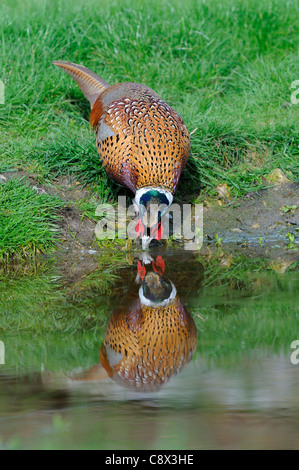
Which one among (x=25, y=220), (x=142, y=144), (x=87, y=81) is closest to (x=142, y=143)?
(x=142, y=144)

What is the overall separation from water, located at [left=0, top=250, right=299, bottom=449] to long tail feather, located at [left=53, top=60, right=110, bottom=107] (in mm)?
1867

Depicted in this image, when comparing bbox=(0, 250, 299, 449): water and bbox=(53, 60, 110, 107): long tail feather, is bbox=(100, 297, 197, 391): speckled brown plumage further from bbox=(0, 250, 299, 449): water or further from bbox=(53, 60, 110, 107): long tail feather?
bbox=(53, 60, 110, 107): long tail feather

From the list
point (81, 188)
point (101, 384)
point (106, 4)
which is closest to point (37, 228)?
point (81, 188)

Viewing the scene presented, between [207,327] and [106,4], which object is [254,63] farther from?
[207,327]

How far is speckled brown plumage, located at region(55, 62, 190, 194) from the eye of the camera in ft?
18.6

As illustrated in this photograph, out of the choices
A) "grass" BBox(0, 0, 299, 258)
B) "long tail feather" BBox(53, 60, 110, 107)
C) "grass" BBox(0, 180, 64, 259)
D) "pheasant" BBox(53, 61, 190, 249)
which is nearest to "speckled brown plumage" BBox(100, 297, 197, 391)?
"pheasant" BBox(53, 61, 190, 249)

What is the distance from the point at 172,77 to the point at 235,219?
2.17 meters

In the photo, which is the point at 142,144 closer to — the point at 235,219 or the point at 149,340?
the point at 235,219

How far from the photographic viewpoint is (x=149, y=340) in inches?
157

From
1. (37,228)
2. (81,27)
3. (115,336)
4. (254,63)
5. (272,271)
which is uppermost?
(81,27)

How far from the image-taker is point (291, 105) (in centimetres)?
737

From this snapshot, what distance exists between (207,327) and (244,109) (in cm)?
371

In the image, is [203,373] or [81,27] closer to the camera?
[203,373]

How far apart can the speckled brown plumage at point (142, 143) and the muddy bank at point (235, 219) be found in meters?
0.54
